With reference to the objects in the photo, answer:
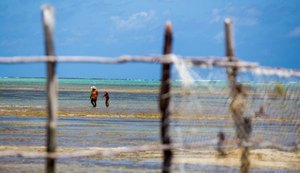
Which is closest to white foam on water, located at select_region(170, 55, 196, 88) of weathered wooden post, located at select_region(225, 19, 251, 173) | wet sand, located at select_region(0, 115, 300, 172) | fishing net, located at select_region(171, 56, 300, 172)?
fishing net, located at select_region(171, 56, 300, 172)

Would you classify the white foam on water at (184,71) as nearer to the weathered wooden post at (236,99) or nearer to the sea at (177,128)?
the sea at (177,128)

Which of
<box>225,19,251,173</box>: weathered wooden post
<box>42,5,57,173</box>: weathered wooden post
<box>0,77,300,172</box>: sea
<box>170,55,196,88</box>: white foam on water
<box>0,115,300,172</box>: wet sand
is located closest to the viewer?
<box>42,5,57,173</box>: weathered wooden post

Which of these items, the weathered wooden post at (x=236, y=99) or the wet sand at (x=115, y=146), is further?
the wet sand at (x=115, y=146)

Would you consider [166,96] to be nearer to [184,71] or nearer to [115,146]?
[184,71]

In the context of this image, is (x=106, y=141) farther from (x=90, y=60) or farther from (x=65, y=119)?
(x=90, y=60)

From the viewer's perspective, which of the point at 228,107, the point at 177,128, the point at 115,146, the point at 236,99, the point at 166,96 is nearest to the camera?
the point at 166,96

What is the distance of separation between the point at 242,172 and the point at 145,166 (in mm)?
5708

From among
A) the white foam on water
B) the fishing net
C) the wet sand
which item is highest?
the white foam on water

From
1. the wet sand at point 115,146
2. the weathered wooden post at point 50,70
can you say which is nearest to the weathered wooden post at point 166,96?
the wet sand at point 115,146

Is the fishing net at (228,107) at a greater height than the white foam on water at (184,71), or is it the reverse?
the white foam on water at (184,71)

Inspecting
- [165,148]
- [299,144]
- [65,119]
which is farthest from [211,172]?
[65,119]

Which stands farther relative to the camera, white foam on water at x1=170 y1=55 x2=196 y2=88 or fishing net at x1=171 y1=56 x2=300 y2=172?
fishing net at x1=171 y1=56 x2=300 y2=172

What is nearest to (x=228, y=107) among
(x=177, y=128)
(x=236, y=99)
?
(x=236, y=99)

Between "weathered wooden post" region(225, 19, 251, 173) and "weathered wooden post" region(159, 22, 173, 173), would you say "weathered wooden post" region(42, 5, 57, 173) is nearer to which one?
"weathered wooden post" region(159, 22, 173, 173)
